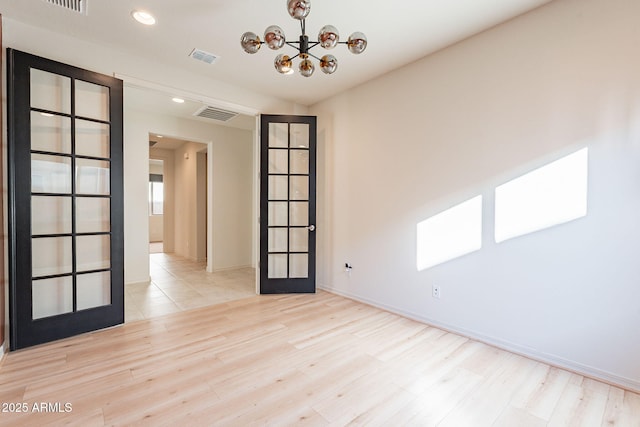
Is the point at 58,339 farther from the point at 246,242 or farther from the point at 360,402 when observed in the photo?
the point at 246,242

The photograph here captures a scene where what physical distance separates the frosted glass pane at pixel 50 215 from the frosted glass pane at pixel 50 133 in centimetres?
45

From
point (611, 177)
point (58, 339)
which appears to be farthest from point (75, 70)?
point (611, 177)

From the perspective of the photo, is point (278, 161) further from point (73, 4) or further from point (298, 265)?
point (73, 4)

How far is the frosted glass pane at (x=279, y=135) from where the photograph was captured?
4086mm

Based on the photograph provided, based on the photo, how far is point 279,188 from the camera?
416cm

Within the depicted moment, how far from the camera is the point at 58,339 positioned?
8.55 ft

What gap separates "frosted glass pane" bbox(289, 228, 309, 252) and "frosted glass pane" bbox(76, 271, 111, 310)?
2.16 m

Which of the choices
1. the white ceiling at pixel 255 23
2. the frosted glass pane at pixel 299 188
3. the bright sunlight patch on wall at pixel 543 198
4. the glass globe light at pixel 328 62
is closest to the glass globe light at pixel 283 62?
the glass globe light at pixel 328 62

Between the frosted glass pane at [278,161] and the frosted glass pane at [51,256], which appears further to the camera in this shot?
the frosted glass pane at [278,161]

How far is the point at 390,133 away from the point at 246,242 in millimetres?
3771

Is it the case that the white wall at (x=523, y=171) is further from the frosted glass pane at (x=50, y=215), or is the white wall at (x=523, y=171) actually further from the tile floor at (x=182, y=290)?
the frosted glass pane at (x=50, y=215)

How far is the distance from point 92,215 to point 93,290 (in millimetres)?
736

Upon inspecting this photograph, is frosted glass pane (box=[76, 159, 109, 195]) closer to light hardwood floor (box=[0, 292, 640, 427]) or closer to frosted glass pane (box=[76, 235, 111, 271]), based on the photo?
frosted glass pane (box=[76, 235, 111, 271])

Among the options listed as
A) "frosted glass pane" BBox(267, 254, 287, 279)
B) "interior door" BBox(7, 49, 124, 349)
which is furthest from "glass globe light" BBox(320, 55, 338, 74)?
"frosted glass pane" BBox(267, 254, 287, 279)
